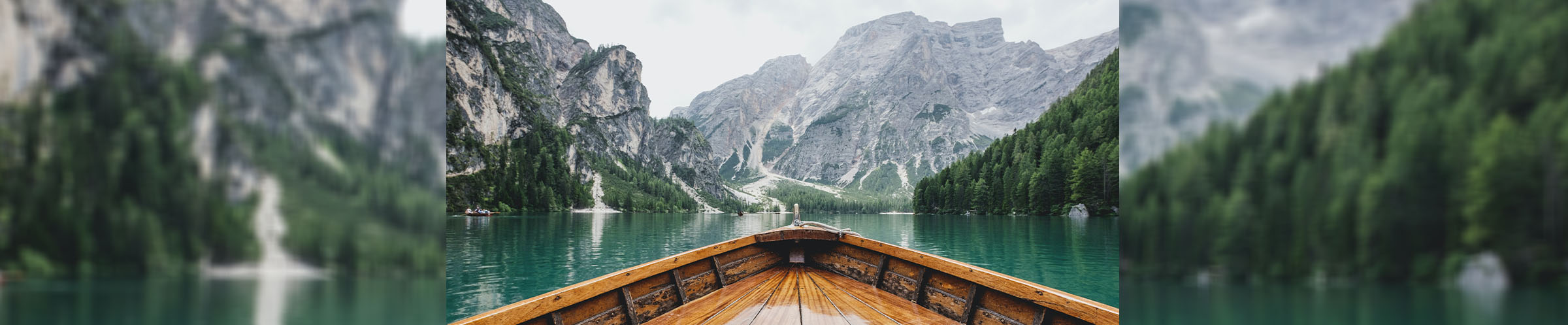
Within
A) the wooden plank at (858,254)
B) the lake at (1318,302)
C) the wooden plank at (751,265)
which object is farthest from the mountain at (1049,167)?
the wooden plank at (751,265)

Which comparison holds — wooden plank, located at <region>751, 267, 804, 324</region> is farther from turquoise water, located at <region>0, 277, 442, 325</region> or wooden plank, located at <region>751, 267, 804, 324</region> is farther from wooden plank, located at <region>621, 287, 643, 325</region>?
turquoise water, located at <region>0, 277, 442, 325</region>

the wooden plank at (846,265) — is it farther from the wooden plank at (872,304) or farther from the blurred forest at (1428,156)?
the blurred forest at (1428,156)

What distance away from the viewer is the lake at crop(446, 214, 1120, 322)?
45.7ft

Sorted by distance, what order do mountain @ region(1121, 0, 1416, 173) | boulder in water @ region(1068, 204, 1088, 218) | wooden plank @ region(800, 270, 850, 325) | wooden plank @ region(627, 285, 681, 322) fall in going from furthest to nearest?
1. boulder in water @ region(1068, 204, 1088, 218)
2. wooden plank @ region(627, 285, 681, 322)
3. wooden plank @ region(800, 270, 850, 325)
4. mountain @ region(1121, 0, 1416, 173)

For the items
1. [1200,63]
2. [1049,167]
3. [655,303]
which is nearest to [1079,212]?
[1049,167]

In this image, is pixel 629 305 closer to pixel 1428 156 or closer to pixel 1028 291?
pixel 1028 291

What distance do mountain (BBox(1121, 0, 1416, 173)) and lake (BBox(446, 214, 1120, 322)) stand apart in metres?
12.1

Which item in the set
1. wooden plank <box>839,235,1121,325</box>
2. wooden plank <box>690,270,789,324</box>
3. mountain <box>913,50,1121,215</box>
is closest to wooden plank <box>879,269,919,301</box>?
wooden plank <box>839,235,1121,325</box>

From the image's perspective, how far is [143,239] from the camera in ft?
26.8

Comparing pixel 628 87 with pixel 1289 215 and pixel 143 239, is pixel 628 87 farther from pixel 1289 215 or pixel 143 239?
pixel 1289 215

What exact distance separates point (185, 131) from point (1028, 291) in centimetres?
1311

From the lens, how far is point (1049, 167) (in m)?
47.1

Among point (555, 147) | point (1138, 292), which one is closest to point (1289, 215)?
point (1138, 292)

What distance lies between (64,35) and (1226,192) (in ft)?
51.4
